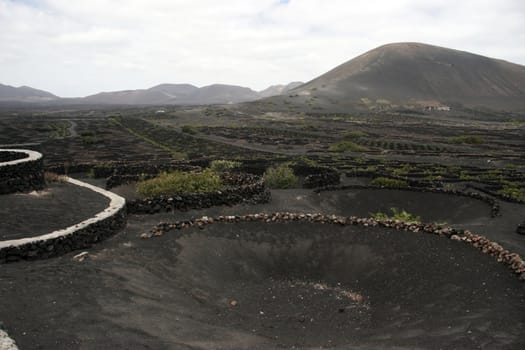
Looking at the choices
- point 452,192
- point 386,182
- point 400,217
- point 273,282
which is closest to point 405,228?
point 273,282

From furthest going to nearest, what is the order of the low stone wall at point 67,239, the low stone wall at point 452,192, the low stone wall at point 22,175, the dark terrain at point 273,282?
1. the low stone wall at point 452,192
2. the low stone wall at point 22,175
3. the low stone wall at point 67,239
4. the dark terrain at point 273,282

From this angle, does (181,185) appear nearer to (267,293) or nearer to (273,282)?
(273,282)

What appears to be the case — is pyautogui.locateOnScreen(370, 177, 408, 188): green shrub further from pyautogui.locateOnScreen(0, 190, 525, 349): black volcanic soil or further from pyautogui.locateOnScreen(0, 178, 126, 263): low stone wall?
pyautogui.locateOnScreen(0, 178, 126, 263): low stone wall

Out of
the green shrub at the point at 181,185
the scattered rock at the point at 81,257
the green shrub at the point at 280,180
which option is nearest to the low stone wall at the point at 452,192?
the green shrub at the point at 280,180

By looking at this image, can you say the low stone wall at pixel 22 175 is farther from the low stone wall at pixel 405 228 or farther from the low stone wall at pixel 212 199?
the low stone wall at pixel 405 228

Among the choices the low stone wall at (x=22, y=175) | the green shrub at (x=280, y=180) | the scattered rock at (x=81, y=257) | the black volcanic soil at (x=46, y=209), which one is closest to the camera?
the scattered rock at (x=81, y=257)

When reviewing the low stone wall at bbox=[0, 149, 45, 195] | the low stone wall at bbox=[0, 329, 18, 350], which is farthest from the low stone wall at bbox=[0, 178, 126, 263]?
the low stone wall at bbox=[0, 329, 18, 350]

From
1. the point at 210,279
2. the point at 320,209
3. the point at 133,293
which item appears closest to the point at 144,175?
the point at 320,209
